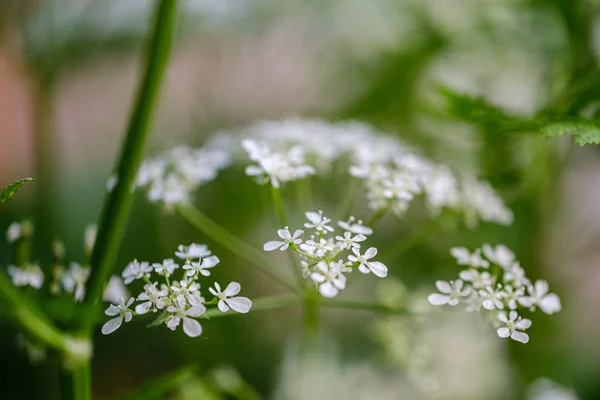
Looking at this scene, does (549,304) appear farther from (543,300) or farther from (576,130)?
(576,130)

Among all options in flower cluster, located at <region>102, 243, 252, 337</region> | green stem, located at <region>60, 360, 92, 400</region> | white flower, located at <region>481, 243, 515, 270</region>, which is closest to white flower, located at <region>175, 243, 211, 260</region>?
flower cluster, located at <region>102, 243, 252, 337</region>

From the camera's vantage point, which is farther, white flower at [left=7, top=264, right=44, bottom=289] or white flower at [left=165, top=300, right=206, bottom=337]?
white flower at [left=7, top=264, right=44, bottom=289]

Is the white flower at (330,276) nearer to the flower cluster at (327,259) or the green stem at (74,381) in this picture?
the flower cluster at (327,259)

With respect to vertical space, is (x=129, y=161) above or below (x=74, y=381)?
above

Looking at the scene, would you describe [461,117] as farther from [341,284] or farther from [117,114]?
[117,114]

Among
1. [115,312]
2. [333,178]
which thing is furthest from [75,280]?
[333,178]

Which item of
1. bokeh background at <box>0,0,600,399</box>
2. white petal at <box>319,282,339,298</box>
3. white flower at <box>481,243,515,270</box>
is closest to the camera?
white petal at <box>319,282,339,298</box>

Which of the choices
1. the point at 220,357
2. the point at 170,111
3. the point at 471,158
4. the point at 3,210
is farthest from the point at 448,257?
the point at 3,210

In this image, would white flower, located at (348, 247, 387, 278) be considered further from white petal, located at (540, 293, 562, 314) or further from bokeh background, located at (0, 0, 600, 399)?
bokeh background, located at (0, 0, 600, 399)
